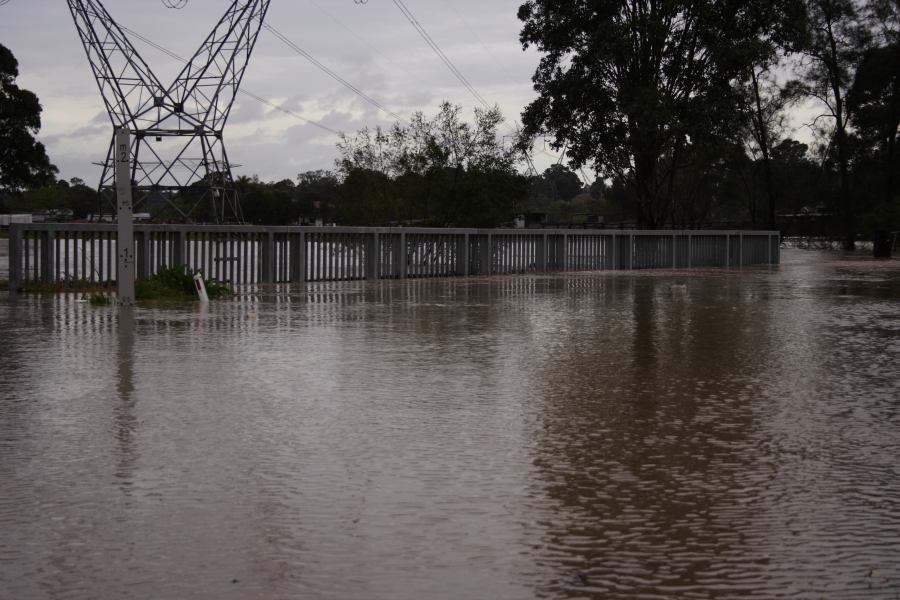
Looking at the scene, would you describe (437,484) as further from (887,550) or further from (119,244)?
(119,244)

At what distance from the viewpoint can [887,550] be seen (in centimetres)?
492

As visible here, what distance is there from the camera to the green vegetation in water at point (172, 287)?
19688 millimetres

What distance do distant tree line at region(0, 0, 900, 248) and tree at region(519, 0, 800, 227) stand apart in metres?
0.07

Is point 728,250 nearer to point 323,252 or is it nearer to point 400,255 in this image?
point 400,255

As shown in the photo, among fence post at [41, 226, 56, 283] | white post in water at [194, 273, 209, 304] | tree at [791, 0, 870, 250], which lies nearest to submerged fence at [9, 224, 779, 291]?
fence post at [41, 226, 56, 283]

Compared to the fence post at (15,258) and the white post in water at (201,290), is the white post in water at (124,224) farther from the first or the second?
the fence post at (15,258)

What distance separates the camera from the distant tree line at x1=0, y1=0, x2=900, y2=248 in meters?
49.7

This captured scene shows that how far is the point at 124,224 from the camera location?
1862 centimetres

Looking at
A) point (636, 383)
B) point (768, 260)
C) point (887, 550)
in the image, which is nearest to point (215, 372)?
point (636, 383)

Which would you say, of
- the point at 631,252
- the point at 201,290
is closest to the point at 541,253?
the point at 631,252

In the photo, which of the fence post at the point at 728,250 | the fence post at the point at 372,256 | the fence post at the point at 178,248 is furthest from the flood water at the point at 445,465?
the fence post at the point at 728,250

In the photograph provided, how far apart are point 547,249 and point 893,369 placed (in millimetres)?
25000

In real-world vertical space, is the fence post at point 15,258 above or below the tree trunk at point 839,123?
below

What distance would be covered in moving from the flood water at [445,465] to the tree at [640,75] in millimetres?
36695
